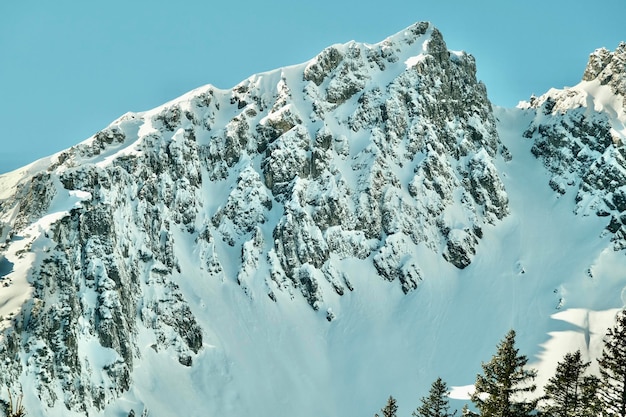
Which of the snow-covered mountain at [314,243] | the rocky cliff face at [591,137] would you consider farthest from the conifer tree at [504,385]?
the rocky cliff face at [591,137]

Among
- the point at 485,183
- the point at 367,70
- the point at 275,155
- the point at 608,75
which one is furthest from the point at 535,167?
the point at 275,155

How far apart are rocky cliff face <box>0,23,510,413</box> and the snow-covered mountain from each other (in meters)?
0.40

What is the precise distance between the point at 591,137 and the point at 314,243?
257ft

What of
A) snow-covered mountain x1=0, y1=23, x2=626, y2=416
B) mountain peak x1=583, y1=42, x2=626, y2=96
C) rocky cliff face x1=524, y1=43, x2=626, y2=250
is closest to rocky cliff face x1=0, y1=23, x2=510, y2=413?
snow-covered mountain x1=0, y1=23, x2=626, y2=416

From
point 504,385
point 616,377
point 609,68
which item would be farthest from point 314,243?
point 609,68

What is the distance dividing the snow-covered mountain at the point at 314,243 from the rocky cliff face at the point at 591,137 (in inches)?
22.3

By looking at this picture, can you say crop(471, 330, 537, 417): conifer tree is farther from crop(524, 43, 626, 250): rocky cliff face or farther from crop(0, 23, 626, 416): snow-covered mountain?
crop(524, 43, 626, 250): rocky cliff face

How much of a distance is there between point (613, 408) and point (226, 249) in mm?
96424

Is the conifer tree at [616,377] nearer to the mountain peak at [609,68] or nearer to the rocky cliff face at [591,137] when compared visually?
the rocky cliff face at [591,137]

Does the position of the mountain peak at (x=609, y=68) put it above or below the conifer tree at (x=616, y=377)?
above

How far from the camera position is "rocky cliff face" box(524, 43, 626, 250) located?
13112 cm

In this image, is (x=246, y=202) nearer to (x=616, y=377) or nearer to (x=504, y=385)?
(x=504, y=385)

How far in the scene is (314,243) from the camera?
11712 centimetres

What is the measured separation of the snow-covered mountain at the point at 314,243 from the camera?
277 feet
